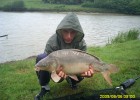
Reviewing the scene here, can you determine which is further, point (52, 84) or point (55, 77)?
point (52, 84)

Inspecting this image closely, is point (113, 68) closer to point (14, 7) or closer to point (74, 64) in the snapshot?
point (74, 64)

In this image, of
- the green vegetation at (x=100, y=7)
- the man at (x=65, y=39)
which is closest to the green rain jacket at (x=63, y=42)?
the man at (x=65, y=39)

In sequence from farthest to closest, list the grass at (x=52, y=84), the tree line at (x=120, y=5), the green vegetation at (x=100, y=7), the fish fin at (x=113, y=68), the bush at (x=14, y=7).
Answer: the bush at (x=14, y=7)
the green vegetation at (x=100, y=7)
the tree line at (x=120, y=5)
the grass at (x=52, y=84)
the fish fin at (x=113, y=68)

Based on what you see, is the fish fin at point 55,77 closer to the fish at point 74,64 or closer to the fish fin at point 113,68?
the fish at point 74,64

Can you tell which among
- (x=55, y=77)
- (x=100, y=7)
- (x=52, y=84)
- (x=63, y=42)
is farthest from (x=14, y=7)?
(x=55, y=77)

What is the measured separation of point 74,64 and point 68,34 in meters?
0.77

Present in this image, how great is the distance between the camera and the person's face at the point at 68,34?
4.31 metres

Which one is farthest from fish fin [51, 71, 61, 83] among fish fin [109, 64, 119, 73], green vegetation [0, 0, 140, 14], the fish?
green vegetation [0, 0, 140, 14]

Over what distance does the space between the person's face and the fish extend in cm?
58

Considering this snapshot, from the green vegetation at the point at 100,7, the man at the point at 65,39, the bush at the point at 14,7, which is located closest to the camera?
the man at the point at 65,39

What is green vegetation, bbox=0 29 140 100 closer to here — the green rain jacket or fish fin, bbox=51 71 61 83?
the green rain jacket

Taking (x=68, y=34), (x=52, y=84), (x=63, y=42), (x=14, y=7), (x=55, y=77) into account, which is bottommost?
(x=14, y=7)

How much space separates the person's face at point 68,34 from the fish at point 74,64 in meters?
0.58

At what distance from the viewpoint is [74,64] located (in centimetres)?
370
